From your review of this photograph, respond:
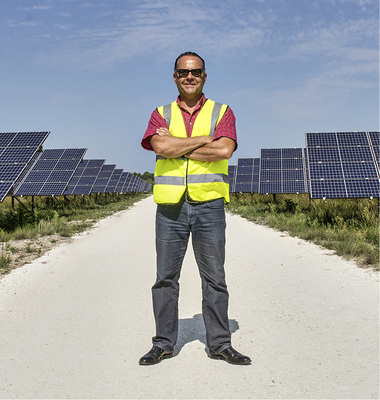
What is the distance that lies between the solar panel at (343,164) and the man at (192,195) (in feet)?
30.2

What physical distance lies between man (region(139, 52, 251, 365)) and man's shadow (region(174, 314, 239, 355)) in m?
0.28

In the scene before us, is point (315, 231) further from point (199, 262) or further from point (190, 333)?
point (199, 262)

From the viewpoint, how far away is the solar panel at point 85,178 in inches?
990

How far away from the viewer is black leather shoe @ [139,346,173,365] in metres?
3.20

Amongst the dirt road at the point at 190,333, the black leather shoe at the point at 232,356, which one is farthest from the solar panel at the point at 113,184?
the black leather shoe at the point at 232,356

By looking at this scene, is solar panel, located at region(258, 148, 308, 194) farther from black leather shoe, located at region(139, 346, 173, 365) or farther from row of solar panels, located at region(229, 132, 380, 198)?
black leather shoe, located at region(139, 346, 173, 365)

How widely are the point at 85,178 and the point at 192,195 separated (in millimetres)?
25228

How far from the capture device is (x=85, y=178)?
90.6ft

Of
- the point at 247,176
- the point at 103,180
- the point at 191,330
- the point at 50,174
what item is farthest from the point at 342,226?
the point at 103,180

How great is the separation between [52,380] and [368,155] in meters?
12.9


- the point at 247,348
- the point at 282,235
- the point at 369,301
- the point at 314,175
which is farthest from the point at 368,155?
the point at 247,348

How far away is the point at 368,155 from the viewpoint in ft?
45.1

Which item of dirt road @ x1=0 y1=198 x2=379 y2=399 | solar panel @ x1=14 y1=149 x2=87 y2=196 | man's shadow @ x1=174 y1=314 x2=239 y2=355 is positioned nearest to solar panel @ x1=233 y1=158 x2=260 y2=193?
solar panel @ x1=14 y1=149 x2=87 y2=196

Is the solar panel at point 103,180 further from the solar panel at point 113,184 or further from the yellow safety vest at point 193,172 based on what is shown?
the yellow safety vest at point 193,172
